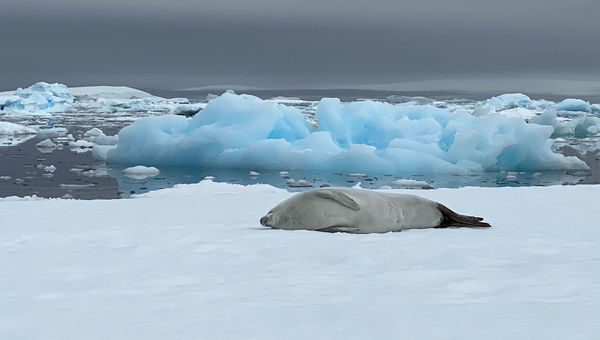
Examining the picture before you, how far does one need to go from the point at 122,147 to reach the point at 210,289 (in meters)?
16.5

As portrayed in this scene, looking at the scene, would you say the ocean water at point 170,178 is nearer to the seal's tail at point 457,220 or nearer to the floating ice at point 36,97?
the seal's tail at point 457,220

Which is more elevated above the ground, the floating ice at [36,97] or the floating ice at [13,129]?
the floating ice at [36,97]

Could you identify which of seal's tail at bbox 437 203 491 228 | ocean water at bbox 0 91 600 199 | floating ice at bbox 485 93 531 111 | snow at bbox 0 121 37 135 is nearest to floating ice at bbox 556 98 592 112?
floating ice at bbox 485 93 531 111

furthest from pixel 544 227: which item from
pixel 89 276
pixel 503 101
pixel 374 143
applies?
pixel 503 101

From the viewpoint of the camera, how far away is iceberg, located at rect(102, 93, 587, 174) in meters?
16.5

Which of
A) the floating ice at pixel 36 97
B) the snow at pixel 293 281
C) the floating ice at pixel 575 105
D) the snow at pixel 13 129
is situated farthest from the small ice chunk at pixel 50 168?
the floating ice at pixel 575 105

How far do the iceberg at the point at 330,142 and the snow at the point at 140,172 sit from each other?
48.3 inches

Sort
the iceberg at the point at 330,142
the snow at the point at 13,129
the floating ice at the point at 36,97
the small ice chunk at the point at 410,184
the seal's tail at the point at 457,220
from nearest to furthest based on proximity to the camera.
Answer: the seal's tail at the point at 457,220
the small ice chunk at the point at 410,184
the iceberg at the point at 330,142
the snow at the point at 13,129
the floating ice at the point at 36,97

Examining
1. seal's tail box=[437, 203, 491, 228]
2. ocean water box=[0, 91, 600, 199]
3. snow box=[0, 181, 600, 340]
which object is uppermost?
snow box=[0, 181, 600, 340]

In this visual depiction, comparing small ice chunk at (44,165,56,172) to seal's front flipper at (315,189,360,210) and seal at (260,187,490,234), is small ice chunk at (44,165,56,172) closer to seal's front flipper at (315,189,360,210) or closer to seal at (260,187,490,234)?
seal at (260,187,490,234)

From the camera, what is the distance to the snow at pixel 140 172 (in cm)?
1598

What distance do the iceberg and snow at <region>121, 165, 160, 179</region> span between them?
1.23m

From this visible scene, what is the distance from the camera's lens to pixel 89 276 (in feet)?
7.77

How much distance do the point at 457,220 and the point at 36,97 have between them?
40697mm
